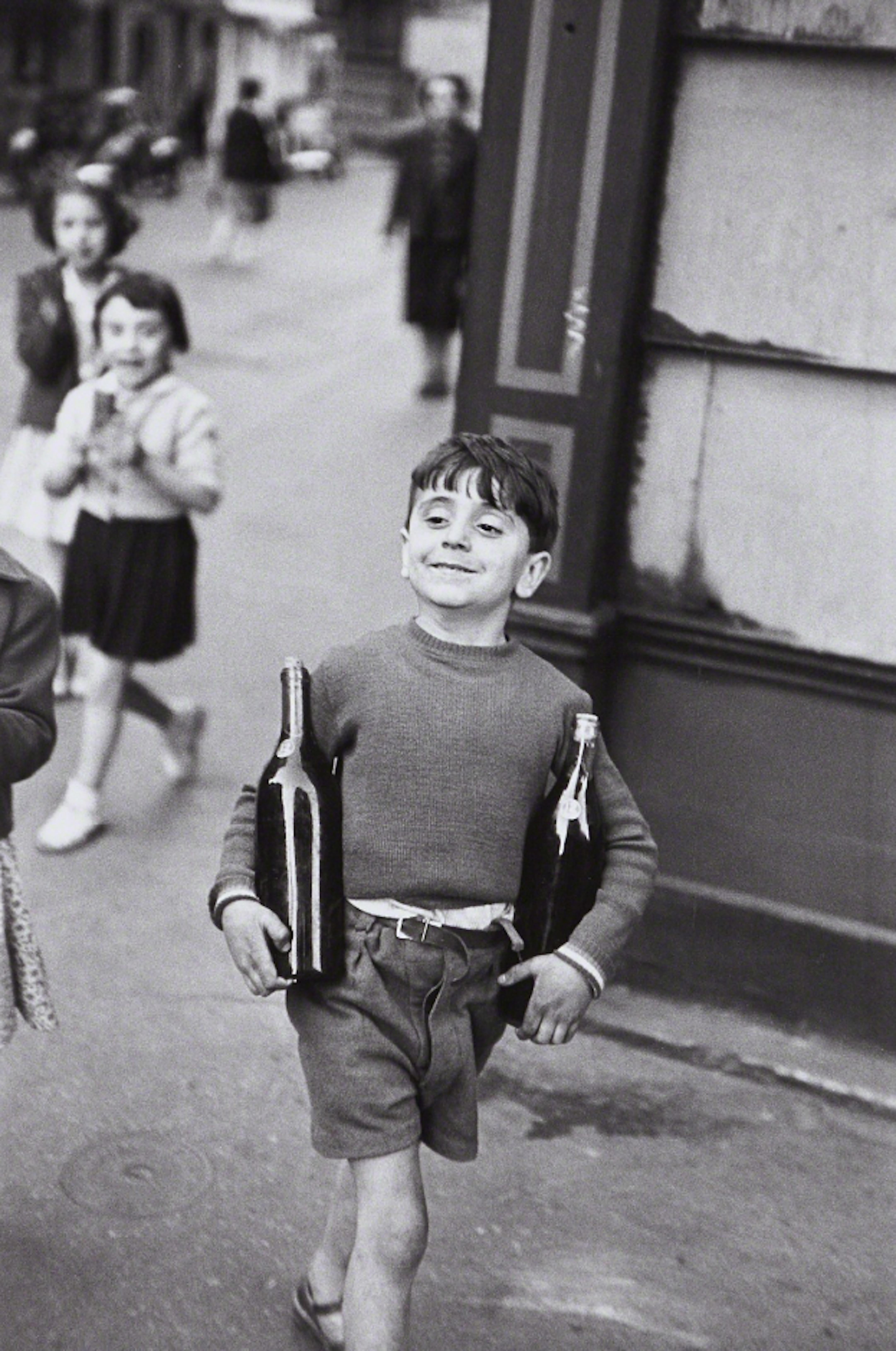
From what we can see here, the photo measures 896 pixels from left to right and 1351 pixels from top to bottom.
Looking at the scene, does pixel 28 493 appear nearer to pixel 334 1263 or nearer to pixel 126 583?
pixel 126 583

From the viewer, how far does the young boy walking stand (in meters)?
2.57

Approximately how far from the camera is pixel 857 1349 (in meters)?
3.09

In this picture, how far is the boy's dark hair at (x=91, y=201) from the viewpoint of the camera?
5.38 m

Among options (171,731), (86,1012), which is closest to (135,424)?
(171,731)

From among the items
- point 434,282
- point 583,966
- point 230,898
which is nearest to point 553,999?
point 583,966

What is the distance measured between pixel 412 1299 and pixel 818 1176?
990 millimetres

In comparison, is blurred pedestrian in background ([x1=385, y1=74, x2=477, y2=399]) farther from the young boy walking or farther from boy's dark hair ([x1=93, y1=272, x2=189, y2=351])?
the young boy walking

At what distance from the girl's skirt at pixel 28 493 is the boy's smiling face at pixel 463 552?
11.4 feet

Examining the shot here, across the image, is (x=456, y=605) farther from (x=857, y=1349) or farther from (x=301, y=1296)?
(x=857, y=1349)

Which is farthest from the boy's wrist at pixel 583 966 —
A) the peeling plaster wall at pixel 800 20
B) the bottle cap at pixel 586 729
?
the peeling plaster wall at pixel 800 20

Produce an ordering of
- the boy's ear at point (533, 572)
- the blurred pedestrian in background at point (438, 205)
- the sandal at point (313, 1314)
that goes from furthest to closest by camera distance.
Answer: the blurred pedestrian in background at point (438, 205) < the sandal at point (313, 1314) < the boy's ear at point (533, 572)

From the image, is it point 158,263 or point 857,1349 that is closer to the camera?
point 857,1349

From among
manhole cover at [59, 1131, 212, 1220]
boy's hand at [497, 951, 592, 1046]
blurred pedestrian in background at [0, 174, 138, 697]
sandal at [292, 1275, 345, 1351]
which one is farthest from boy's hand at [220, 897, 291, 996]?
blurred pedestrian in background at [0, 174, 138, 697]

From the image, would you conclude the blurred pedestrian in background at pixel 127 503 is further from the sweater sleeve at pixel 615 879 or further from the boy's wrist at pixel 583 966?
the boy's wrist at pixel 583 966
